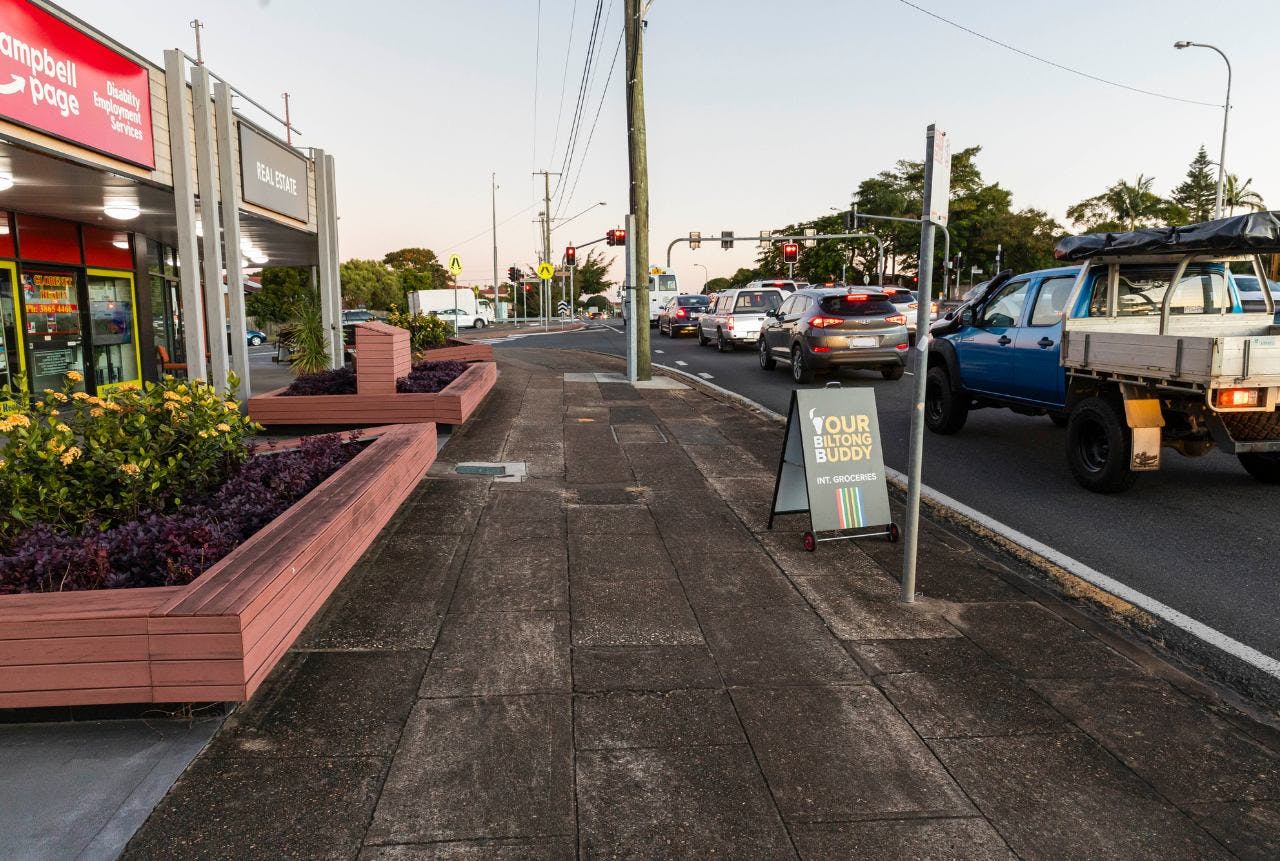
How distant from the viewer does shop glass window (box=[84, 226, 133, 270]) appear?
15180 millimetres

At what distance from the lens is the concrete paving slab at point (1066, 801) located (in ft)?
9.80

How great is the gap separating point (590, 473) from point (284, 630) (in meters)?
4.84

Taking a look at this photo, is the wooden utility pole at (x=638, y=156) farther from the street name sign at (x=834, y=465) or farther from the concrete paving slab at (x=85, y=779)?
the concrete paving slab at (x=85, y=779)

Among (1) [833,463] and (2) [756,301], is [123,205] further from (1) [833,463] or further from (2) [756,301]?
(2) [756,301]

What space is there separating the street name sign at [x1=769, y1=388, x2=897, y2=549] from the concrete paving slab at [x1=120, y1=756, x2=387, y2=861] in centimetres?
380

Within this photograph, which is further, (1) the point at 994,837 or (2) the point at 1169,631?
(2) the point at 1169,631

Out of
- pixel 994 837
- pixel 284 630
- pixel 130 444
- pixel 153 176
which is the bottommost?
pixel 994 837

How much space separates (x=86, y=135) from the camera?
841cm

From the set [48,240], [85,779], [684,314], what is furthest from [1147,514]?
[684,314]

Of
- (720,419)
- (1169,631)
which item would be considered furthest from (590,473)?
(1169,631)

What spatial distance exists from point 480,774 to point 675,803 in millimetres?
758

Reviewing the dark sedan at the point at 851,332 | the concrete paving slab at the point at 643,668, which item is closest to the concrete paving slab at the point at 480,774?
the concrete paving slab at the point at 643,668

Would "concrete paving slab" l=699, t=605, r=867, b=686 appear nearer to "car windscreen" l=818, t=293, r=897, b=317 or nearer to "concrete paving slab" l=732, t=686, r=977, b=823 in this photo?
"concrete paving slab" l=732, t=686, r=977, b=823

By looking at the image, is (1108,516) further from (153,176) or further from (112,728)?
(153,176)
